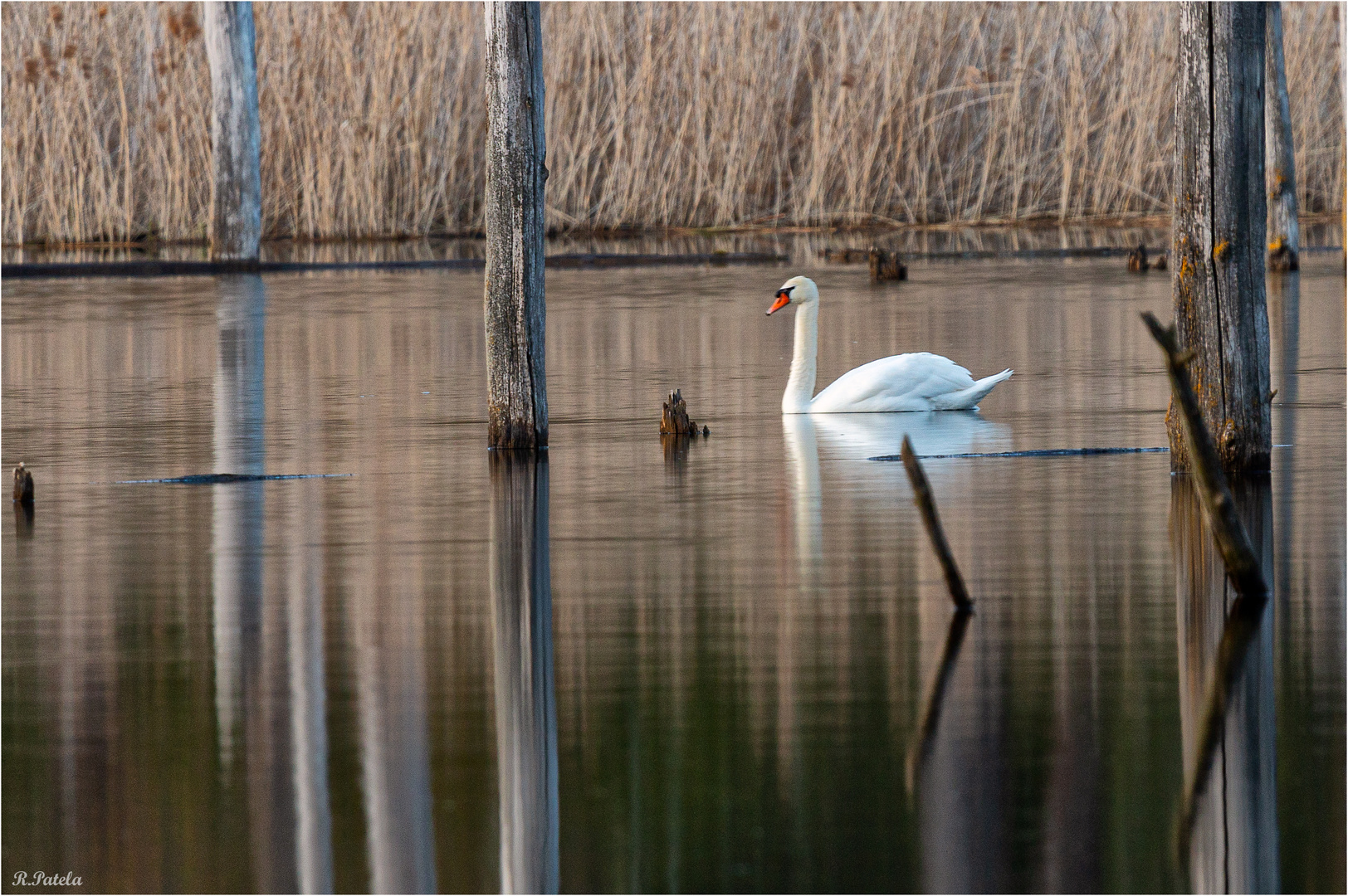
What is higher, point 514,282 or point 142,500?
point 514,282

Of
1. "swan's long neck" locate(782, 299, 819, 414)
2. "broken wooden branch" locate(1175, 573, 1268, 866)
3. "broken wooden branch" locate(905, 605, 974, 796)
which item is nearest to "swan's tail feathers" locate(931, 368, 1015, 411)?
"swan's long neck" locate(782, 299, 819, 414)

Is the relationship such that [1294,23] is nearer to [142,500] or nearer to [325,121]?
[325,121]

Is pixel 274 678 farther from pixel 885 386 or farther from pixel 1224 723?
pixel 885 386

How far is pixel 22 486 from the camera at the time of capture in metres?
7.60

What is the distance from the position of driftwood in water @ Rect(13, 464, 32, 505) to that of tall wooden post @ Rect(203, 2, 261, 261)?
13.9 m

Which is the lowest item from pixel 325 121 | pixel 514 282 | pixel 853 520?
pixel 853 520

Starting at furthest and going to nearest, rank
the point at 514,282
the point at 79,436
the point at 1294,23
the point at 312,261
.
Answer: the point at 1294,23, the point at 312,261, the point at 79,436, the point at 514,282

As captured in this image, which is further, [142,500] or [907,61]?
[907,61]

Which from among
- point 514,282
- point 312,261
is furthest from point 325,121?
point 514,282

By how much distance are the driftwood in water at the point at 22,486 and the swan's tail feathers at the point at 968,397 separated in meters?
4.28

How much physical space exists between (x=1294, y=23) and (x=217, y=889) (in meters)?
22.1

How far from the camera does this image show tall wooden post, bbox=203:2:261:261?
2098cm

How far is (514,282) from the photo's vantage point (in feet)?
27.6

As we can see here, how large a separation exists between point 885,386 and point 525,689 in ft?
17.5
